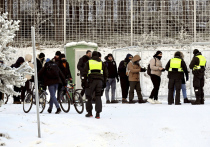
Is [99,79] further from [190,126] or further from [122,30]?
[122,30]

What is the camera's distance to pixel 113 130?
11203 millimetres

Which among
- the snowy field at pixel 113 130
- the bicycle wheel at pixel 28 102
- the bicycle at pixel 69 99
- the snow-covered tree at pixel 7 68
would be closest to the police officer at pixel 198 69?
the snowy field at pixel 113 130

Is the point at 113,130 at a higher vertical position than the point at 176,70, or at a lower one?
lower

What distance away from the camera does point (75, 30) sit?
23.9m

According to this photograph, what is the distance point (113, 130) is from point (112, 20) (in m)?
13.4

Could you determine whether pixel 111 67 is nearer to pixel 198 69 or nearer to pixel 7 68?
pixel 198 69

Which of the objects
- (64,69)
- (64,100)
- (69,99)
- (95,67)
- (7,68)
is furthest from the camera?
(64,69)

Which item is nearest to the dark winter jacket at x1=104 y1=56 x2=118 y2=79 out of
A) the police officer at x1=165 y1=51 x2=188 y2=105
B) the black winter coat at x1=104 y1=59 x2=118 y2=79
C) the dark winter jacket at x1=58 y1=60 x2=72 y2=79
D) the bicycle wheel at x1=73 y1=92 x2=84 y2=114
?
the black winter coat at x1=104 y1=59 x2=118 y2=79

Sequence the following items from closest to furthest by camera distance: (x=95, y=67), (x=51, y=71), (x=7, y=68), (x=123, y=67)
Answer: (x=7, y=68) < (x=95, y=67) < (x=51, y=71) < (x=123, y=67)

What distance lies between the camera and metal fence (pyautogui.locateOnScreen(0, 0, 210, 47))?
24.0 meters

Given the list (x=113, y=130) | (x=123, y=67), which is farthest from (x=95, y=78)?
(x=123, y=67)

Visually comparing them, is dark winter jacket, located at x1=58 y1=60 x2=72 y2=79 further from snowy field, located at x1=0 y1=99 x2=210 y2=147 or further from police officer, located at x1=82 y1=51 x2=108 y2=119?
→ police officer, located at x1=82 y1=51 x2=108 y2=119

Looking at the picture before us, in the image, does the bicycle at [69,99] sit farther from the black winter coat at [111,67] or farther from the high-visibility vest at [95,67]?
the black winter coat at [111,67]

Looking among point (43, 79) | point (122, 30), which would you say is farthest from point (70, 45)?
point (122, 30)
